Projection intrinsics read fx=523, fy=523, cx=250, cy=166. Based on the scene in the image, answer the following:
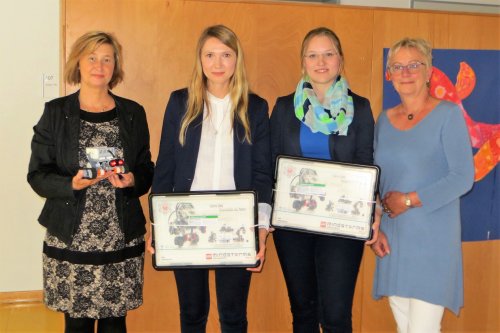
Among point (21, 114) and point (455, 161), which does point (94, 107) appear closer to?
point (455, 161)

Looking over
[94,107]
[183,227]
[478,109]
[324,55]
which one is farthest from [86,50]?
[478,109]

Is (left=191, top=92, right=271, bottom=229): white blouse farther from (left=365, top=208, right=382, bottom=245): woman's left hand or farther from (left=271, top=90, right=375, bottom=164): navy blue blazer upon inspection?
(left=365, top=208, right=382, bottom=245): woman's left hand

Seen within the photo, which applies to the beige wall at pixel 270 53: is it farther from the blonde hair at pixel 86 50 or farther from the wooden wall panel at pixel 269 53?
the blonde hair at pixel 86 50

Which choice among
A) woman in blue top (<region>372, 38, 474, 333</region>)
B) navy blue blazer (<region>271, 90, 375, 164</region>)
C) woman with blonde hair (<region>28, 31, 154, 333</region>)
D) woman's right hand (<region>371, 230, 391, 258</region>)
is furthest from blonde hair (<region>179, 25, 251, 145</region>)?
woman's right hand (<region>371, 230, 391, 258</region>)

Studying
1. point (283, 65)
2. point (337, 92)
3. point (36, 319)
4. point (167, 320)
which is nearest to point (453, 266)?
point (337, 92)

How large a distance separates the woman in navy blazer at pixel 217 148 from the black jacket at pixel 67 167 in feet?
0.51

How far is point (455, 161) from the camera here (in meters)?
2.32

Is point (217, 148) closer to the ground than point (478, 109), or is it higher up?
closer to the ground

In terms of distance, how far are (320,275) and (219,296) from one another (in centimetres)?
49

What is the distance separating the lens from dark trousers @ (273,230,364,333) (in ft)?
8.00

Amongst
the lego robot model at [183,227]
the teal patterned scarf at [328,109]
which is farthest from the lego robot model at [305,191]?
the lego robot model at [183,227]

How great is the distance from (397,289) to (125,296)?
1305mm

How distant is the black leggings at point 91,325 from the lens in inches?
99.3

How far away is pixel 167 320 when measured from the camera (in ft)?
10.4
